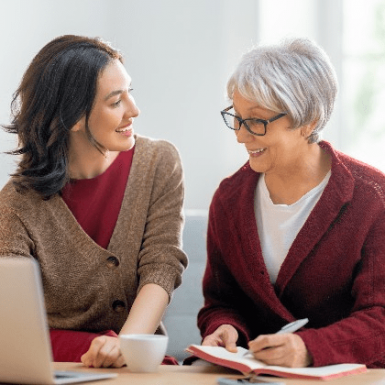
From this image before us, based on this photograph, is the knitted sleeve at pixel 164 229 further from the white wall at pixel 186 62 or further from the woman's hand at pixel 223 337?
the white wall at pixel 186 62

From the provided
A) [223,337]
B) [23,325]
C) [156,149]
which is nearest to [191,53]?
[156,149]

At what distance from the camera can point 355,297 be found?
1880mm

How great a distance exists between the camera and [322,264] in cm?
190

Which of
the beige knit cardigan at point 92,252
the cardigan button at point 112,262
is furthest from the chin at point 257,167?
the cardigan button at point 112,262

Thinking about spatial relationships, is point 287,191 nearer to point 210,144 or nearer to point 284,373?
point 284,373

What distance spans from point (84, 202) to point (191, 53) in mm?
1429

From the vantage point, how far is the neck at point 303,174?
197 cm

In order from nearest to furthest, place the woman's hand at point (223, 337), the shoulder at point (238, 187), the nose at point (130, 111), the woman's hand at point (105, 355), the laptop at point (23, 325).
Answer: the laptop at point (23, 325)
the woman's hand at point (105, 355)
the woman's hand at point (223, 337)
the shoulder at point (238, 187)
the nose at point (130, 111)

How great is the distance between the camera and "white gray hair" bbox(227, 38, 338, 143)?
6.12 ft

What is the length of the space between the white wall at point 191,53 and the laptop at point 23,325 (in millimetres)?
2157

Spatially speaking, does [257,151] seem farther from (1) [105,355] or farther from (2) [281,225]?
(1) [105,355]

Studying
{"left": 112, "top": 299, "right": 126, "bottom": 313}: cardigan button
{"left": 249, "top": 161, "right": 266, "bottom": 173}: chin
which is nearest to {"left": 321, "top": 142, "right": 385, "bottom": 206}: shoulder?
{"left": 249, "top": 161, "right": 266, "bottom": 173}: chin

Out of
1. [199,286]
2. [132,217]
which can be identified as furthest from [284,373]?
[199,286]

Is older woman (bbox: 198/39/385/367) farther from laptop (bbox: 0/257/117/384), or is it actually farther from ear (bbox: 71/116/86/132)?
laptop (bbox: 0/257/117/384)
